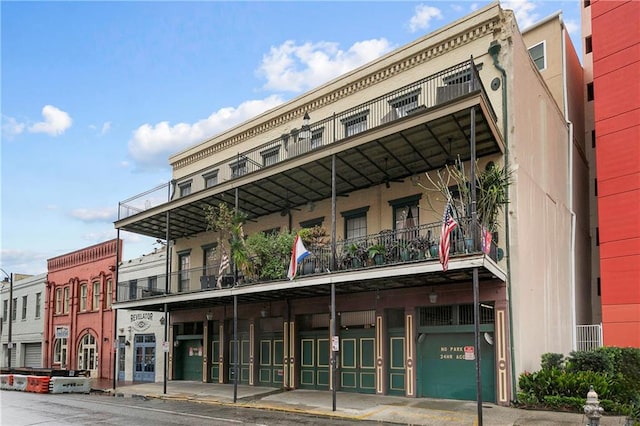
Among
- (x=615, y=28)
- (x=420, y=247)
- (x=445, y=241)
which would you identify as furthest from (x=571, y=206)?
(x=445, y=241)

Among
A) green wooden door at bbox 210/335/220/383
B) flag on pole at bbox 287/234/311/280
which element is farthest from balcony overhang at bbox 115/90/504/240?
green wooden door at bbox 210/335/220/383

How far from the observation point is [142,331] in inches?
1115

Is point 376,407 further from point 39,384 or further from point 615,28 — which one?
point 615,28

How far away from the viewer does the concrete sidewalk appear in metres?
13.1

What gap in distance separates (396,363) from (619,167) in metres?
12.6

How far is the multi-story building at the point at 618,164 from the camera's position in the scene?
22.5m

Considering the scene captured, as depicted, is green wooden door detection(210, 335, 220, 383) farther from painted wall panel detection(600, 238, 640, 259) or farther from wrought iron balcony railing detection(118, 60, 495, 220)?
painted wall panel detection(600, 238, 640, 259)

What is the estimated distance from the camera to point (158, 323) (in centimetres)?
2745

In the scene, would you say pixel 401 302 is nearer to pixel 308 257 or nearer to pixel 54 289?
pixel 308 257

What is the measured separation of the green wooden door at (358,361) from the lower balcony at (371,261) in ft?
8.42

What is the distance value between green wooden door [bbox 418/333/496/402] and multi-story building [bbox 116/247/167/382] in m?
14.1

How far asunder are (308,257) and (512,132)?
6.76 meters

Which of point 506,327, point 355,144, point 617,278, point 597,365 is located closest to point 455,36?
point 355,144

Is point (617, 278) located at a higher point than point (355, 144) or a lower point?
lower
